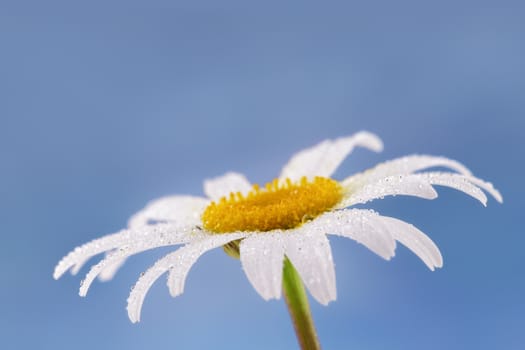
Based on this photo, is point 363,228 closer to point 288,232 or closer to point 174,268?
point 288,232

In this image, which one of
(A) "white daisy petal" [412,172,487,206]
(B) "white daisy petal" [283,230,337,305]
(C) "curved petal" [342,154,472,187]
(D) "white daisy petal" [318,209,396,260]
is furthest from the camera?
(C) "curved petal" [342,154,472,187]

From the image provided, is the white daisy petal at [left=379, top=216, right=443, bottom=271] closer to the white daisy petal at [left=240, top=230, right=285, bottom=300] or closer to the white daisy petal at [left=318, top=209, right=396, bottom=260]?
the white daisy petal at [left=318, top=209, right=396, bottom=260]

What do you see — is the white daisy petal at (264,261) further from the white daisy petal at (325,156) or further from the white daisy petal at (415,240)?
the white daisy petal at (325,156)

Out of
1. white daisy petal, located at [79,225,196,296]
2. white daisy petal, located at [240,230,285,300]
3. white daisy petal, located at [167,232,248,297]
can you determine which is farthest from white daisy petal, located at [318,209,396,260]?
white daisy petal, located at [79,225,196,296]

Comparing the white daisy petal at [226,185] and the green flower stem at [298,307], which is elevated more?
the white daisy petal at [226,185]

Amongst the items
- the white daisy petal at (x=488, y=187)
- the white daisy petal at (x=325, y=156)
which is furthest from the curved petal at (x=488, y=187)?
the white daisy petal at (x=325, y=156)

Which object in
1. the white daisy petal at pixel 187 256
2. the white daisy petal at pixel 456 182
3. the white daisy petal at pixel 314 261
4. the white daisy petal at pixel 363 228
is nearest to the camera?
the white daisy petal at pixel 314 261
